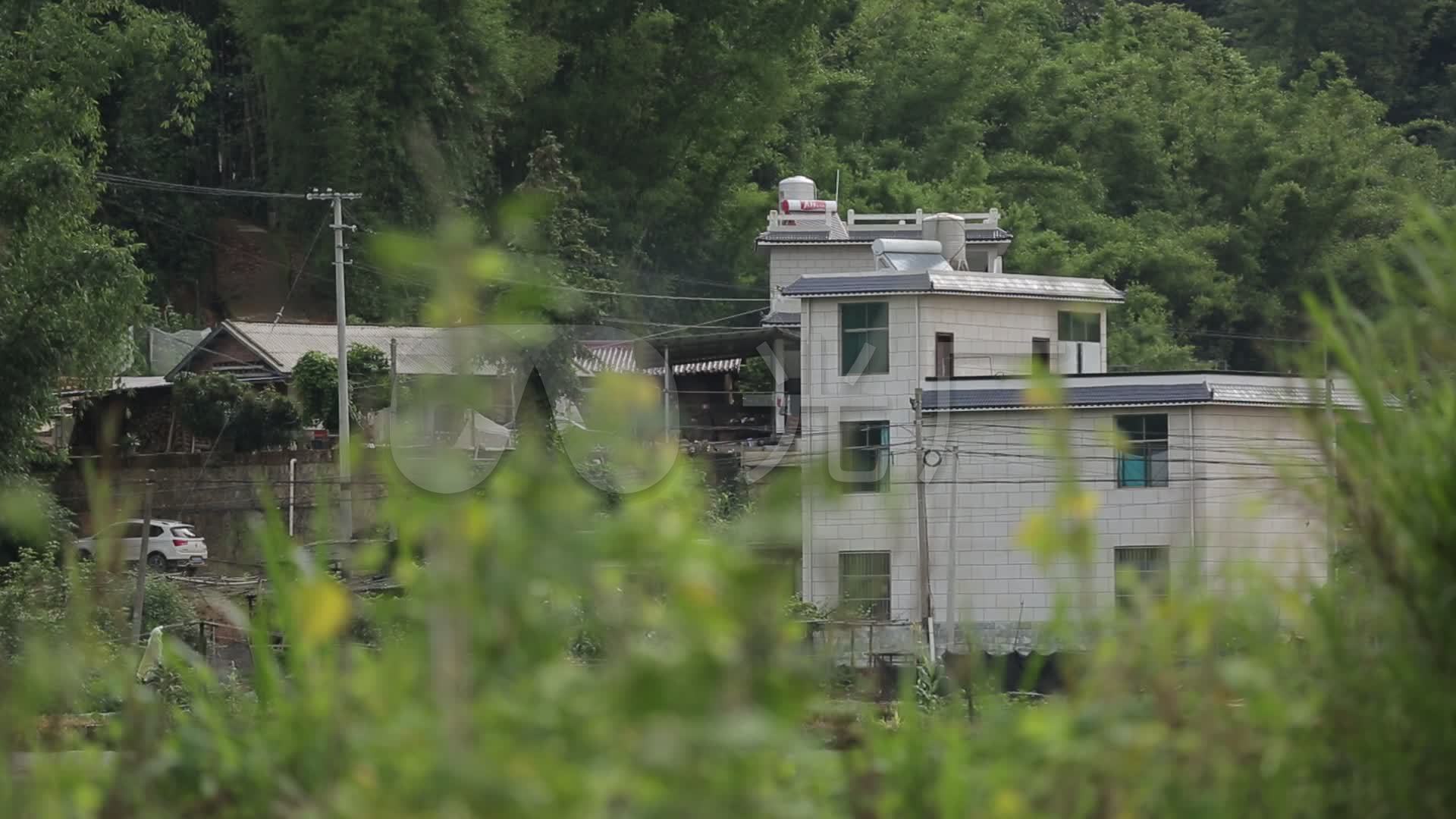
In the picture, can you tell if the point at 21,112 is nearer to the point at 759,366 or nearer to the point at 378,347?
the point at 378,347

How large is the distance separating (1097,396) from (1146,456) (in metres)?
0.91

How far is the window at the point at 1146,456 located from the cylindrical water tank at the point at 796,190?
421 inches

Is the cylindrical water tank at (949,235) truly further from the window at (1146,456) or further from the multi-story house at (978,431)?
the window at (1146,456)

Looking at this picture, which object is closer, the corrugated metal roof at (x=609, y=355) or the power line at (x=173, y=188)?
the corrugated metal roof at (x=609, y=355)

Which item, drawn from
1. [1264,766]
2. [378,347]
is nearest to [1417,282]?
[1264,766]

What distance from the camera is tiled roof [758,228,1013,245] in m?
31.7

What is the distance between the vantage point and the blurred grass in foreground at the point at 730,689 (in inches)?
63.1

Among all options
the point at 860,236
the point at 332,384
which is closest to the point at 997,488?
the point at 860,236

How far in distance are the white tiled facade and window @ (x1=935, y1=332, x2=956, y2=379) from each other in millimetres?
73

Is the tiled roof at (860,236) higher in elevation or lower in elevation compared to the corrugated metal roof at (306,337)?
higher

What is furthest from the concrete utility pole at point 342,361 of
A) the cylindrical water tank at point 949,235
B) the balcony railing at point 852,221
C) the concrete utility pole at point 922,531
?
the cylindrical water tank at point 949,235

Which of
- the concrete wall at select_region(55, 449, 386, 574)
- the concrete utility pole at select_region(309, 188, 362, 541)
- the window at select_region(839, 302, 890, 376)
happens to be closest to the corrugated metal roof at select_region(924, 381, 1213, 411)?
the window at select_region(839, 302, 890, 376)

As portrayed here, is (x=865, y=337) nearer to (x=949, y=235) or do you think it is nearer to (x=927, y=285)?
(x=927, y=285)

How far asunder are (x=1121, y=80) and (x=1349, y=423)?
43.1 m
